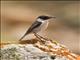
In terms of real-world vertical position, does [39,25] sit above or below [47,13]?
above

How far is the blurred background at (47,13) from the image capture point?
16.3 meters

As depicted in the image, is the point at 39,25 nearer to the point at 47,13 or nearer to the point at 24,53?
the point at 24,53

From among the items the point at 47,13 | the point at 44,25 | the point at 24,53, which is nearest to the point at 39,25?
the point at 44,25

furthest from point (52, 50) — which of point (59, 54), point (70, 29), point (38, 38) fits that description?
point (70, 29)

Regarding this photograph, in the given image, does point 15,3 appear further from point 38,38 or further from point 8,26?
point 38,38

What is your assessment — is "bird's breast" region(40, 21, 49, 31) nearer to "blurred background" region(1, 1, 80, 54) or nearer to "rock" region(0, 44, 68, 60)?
"rock" region(0, 44, 68, 60)

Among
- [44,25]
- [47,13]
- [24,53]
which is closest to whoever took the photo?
[24,53]

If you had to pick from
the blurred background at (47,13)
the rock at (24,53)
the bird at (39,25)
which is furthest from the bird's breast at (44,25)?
the blurred background at (47,13)

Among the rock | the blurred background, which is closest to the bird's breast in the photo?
the rock

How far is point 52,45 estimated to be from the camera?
607 centimetres

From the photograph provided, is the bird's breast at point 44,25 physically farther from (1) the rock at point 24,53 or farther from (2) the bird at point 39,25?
(1) the rock at point 24,53

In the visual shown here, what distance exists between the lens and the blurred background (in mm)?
16309

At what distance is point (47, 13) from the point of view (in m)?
19.1

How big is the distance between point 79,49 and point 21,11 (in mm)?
6753
